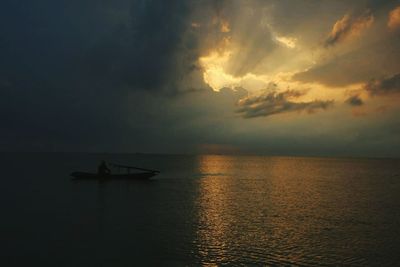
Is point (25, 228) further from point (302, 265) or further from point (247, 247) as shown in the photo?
point (302, 265)

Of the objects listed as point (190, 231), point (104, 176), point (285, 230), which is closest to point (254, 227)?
point (285, 230)

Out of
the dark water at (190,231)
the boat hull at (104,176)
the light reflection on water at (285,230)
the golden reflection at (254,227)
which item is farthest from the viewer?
the boat hull at (104,176)

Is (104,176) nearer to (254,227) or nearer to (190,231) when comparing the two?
(190,231)

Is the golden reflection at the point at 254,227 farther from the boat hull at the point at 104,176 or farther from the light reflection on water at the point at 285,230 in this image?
the boat hull at the point at 104,176

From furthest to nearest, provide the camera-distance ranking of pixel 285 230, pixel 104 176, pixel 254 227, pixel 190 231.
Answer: pixel 104 176
pixel 254 227
pixel 285 230
pixel 190 231

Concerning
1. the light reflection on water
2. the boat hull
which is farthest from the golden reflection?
the boat hull

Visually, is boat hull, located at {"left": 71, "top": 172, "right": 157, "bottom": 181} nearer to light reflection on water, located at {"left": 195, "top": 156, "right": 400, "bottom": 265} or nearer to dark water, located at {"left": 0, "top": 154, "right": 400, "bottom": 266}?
dark water, located at {"left": 0, "top": 154, "right": 400, "bottom": 266}

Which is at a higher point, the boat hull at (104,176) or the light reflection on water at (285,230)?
the boat hull at (104,176)

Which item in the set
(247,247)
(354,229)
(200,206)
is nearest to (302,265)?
(247,247)

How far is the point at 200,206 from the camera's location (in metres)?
36.0

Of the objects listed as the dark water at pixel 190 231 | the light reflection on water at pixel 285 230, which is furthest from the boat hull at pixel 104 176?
the light reflection on water at pixel 285 230

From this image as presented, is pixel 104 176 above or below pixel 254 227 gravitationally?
above

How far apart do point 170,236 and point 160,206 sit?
1255 centimetres

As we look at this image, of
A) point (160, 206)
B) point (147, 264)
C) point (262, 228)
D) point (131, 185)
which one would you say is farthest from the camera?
point (131, 185)
